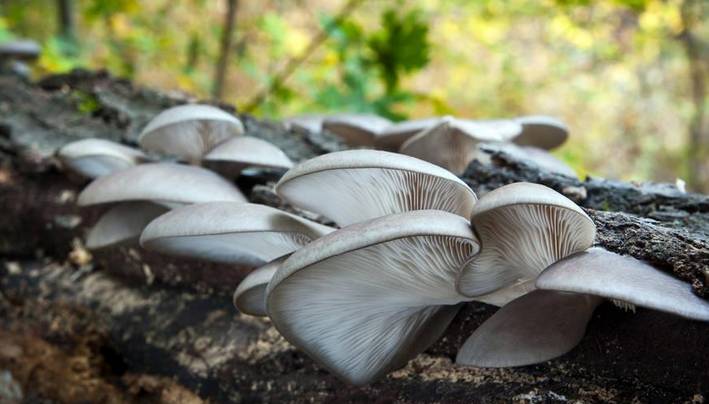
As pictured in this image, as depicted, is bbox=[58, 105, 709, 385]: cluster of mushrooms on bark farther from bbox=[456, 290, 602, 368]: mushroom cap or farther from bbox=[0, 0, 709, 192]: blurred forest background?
bbox=[0, 0, 709, 192]: blurred forest background

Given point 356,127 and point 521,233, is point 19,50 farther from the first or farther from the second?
point 521,233

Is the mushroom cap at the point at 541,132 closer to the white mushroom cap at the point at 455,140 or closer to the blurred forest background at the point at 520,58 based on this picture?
the white mushroom cap at the point at 455,140

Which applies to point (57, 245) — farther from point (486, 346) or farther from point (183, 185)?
point (486, 346)

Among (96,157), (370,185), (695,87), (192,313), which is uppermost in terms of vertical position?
(370,185)

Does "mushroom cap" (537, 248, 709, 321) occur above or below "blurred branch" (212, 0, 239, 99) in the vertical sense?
above

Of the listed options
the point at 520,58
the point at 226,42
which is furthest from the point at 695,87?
the point at 226,42

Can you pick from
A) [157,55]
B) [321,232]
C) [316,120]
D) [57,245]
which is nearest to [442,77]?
[157,55]

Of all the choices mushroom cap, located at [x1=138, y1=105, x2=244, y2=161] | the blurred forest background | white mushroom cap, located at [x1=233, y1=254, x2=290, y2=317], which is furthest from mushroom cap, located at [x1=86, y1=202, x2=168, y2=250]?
the blurred forest background
